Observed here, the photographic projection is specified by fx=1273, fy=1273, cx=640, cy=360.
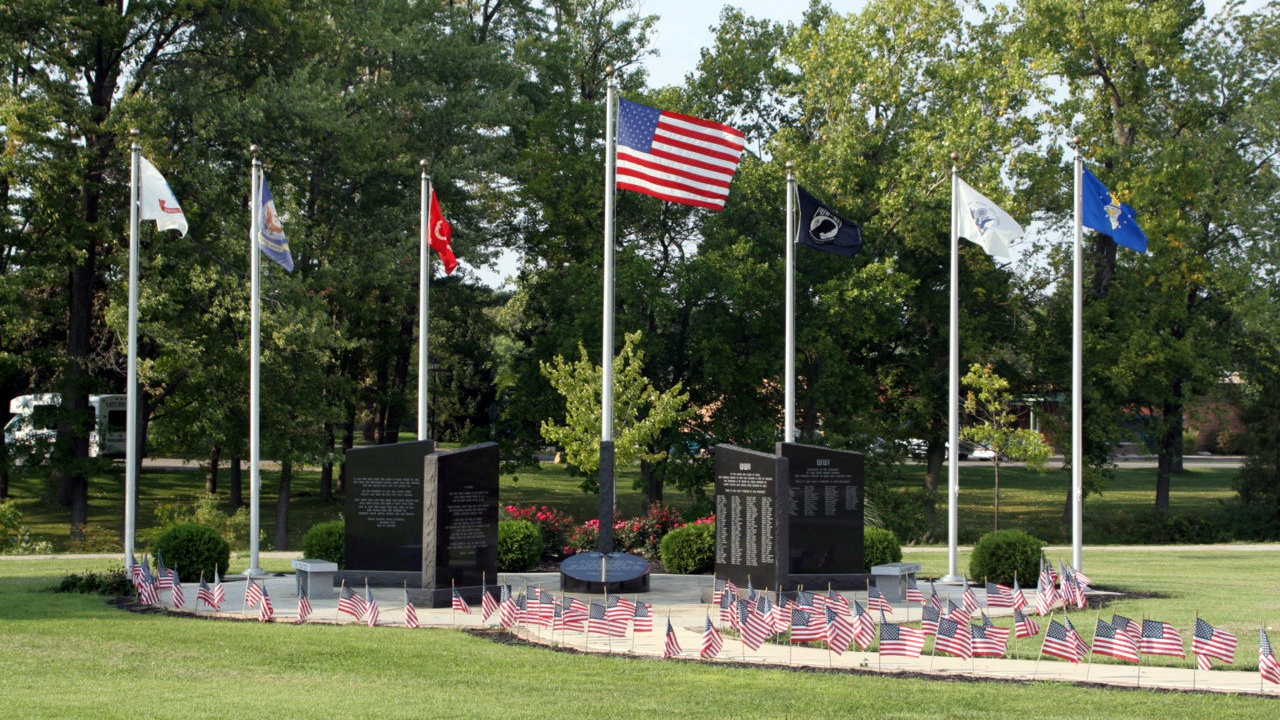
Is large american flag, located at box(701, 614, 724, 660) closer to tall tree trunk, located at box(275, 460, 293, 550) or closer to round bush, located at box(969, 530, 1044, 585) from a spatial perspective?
round bush, located at box(969, 530, 1044, 585)

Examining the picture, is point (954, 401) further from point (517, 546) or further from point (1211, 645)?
point (1211, 645)

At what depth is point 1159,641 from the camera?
523 inches

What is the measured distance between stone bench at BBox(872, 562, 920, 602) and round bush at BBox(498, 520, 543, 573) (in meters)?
6.47

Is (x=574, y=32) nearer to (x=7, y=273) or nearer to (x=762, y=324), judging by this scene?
(x=762, y=324)

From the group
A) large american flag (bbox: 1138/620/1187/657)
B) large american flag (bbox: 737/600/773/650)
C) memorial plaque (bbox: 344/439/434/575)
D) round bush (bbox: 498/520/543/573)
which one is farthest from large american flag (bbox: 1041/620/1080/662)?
round bush (bbox: 498/520/543/573)

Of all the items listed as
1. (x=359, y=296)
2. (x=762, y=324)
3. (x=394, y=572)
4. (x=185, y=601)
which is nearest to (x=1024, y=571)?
(x=394, y=572)

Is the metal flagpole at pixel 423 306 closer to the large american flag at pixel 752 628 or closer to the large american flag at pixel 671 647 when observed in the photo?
the large american flag at pixel 671 647

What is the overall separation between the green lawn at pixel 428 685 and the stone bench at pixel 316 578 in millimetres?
3331

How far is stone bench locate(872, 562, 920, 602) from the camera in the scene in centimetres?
1980

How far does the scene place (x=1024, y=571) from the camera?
21156 mm

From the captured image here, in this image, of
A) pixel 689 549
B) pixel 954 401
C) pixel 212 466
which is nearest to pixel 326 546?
pixel 689 549

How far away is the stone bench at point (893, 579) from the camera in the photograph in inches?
779

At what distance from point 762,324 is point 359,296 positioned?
12.2m

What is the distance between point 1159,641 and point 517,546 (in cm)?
1240
